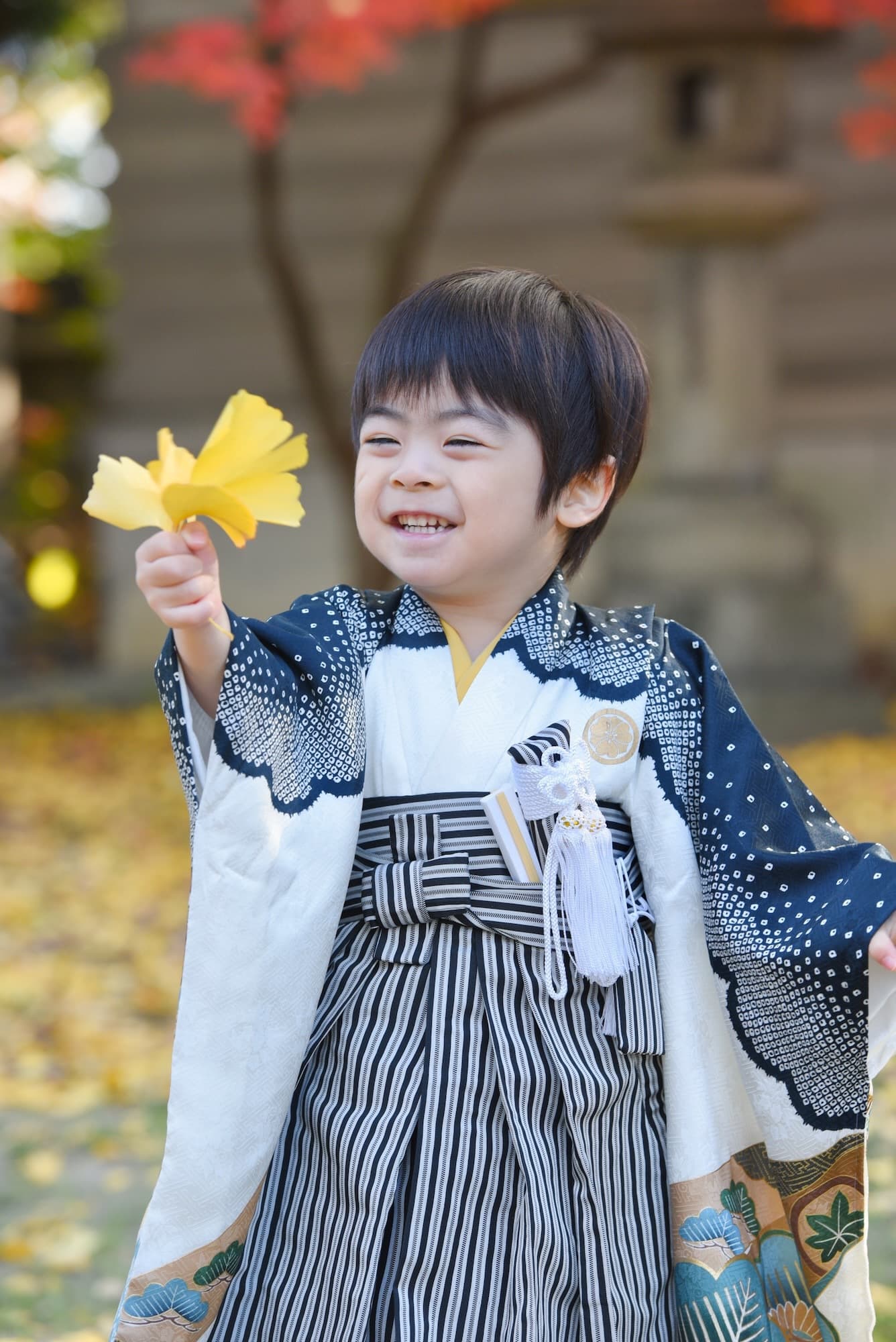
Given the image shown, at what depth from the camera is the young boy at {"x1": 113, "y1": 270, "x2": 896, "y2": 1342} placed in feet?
6.20

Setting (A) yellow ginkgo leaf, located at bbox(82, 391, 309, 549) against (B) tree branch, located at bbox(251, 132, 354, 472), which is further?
(B) tree branch, located at bbox(251, 132, 354, 472)

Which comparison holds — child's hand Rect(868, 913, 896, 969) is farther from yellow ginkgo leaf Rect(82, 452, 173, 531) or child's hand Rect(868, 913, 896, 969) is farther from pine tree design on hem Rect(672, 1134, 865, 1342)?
yellow ginkgo leaf Rect(82, 452, 173, 531)

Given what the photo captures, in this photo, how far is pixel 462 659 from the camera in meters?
2.07

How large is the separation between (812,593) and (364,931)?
6.18 metres

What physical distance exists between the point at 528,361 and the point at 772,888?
0.77 metres

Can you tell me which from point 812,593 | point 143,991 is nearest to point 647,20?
point 812,593

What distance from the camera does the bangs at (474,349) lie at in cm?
193

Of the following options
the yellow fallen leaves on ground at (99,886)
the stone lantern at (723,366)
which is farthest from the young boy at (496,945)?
the stone lantern at (723,366)

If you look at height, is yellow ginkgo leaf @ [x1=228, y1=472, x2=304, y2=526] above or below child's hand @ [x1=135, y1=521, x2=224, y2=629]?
above

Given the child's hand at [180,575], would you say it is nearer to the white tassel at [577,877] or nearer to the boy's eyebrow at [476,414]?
the boy's eyebrow at [476,414]

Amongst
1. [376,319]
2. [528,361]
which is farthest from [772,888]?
[376,319]

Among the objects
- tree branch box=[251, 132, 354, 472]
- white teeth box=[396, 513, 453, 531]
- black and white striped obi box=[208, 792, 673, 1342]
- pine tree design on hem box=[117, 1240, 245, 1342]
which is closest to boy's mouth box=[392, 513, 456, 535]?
white teeth box=[396, 513, 453, 531]

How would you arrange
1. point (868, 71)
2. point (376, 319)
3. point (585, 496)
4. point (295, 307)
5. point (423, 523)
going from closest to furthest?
point (423, 523) → point (585, 496) → point (295, 307) → point (868, 71) → point (376, 319)

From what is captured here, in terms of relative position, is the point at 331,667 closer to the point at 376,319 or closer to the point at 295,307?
the point at 295,307
